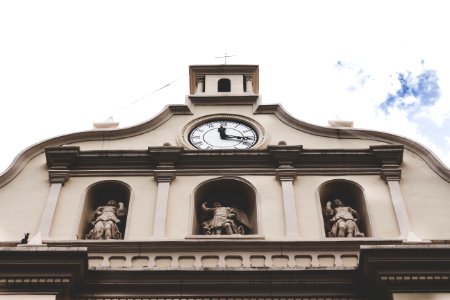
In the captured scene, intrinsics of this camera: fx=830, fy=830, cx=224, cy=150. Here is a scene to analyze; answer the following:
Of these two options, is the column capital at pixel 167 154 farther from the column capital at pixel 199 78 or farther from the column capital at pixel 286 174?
the column capital at pixel 199 78

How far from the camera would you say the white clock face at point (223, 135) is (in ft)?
67.2

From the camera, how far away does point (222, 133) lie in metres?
21.0

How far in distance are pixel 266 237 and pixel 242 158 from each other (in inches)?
114

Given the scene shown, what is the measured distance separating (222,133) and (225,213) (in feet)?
11.8

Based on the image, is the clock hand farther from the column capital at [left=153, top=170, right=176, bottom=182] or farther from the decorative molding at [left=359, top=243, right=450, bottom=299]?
the decorative molding at [left=359, top=243, right=450, bottom=299]

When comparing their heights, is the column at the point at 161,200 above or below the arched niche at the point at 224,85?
below

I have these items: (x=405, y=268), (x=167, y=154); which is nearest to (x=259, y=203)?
(x=167, y=154)

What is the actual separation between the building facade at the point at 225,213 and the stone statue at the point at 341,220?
0.04 meters

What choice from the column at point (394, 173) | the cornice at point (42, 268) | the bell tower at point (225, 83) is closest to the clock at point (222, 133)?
the bell tower at point (225, 83)

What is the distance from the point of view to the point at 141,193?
18.3m

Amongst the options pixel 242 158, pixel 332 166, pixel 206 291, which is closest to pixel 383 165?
pixel 332 166

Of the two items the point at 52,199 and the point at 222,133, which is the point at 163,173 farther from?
the point at 222,133

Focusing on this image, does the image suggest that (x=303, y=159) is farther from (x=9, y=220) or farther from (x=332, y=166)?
(x=9, y=220)

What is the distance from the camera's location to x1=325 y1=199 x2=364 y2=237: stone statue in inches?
674
